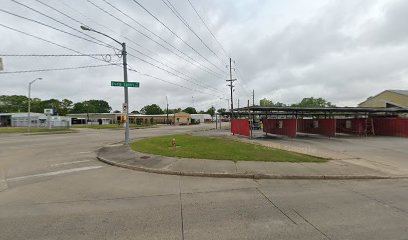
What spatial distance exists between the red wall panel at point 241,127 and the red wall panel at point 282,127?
3.53 meters

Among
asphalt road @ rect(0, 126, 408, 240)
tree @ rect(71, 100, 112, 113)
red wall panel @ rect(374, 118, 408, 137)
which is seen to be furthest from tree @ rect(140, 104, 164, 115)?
asphalt road @ rect(0, 126, 408, 240)

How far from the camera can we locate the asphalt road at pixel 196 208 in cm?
458

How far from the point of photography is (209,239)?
4293 mm

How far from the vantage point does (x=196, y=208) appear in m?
5.89

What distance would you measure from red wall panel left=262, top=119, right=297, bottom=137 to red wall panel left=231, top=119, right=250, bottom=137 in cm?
353

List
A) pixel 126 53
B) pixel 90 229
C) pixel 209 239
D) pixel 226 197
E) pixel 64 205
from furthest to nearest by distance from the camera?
pixel 126 53 < pixel 226 197 < pixel 64 205 < pixel 90 229 < pixel 209 239

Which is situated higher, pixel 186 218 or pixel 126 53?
pixel 126 53

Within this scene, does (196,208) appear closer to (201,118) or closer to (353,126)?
(353,126)

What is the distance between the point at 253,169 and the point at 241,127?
63.8 feet

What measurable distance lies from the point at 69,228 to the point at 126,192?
2.52 metres

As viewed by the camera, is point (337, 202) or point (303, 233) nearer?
point (303, 233)

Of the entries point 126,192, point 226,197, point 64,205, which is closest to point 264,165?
point 226,197

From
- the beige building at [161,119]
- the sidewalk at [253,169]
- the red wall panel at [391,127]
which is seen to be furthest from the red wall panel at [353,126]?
the beige building at [161,119]

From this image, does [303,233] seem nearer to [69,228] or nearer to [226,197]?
[226,197]
